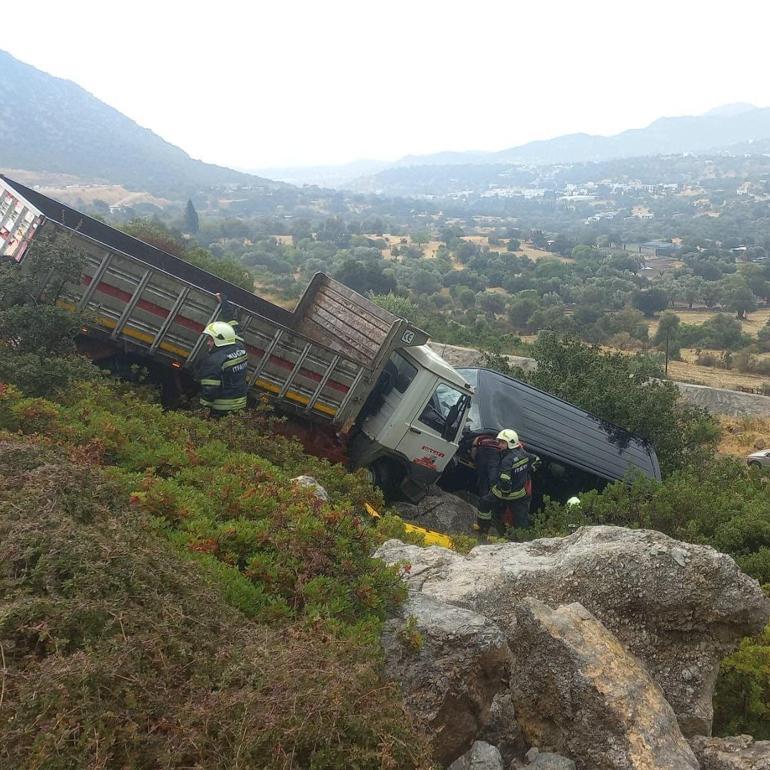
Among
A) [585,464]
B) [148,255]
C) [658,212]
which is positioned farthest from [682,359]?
[658,212]

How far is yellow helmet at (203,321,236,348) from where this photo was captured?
24.6 feet

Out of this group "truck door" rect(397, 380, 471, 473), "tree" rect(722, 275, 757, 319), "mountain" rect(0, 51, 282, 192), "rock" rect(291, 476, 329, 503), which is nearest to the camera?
"rock" rect(291, 476, 329, 503)

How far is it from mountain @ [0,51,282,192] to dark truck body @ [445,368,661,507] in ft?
423

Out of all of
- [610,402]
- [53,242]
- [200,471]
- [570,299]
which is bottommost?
[200,471]

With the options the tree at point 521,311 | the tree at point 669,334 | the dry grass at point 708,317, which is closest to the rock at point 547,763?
the tree at point 669,334

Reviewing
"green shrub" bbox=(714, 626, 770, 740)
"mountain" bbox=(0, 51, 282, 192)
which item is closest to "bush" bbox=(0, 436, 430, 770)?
"green shrub" bbox=(714, 626, 770, 740)

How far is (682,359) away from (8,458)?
119 feet

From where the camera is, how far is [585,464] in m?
9.79

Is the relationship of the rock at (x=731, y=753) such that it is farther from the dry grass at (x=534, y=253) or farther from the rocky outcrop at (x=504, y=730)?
the dry grass at (x=534, y=253)

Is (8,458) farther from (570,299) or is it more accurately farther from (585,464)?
(570,299)

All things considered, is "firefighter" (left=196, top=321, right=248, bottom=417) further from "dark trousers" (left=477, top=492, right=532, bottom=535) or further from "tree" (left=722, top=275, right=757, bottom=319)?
"tree" (left=722, top=275, right=757, bottom=319)

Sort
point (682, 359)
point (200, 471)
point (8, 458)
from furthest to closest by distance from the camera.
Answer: point (682, 359)
point (200, 471)
point (8, 458)

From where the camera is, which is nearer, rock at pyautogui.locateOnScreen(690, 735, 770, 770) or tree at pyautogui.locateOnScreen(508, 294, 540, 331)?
rock at pyautogui.locateOnScreen(690, 735, 770, 770)

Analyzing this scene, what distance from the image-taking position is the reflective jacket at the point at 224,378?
24.6 ft
